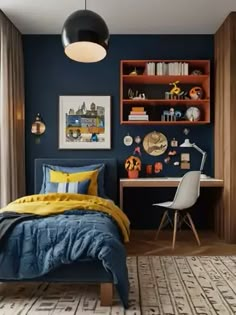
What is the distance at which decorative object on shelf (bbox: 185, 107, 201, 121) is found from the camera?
5152 millimetres

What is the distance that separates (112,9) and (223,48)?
1.47 meters

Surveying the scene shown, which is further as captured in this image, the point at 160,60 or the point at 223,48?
the point at 160,60

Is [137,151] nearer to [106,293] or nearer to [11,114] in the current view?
[11,114]

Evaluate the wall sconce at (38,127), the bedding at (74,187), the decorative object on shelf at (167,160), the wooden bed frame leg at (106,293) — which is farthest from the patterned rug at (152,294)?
the wall sconce at (38,127)

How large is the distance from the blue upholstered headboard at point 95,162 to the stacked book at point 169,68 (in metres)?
1.30

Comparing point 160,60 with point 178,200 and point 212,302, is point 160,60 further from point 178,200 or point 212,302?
point 212,302

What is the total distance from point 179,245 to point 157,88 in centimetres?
214

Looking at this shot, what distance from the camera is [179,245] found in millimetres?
4426

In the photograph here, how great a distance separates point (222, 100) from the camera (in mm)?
4789

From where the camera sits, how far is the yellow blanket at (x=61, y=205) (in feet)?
10.7

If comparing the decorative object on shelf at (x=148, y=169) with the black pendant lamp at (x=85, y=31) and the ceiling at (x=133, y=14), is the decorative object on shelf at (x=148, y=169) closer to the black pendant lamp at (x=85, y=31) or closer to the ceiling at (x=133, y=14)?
the ceiling at (x=133, y=14)

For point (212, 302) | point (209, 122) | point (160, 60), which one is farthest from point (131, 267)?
point (160, 60)

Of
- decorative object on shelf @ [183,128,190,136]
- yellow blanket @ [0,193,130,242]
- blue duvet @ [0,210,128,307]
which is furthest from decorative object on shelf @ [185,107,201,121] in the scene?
blue duvet @ [0,210,128,307]

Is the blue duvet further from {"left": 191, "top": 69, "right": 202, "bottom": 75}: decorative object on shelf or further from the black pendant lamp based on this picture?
{"left": 191, "top": 69, "right": 202, "bottom": 75}: decorative object on shelf
